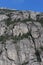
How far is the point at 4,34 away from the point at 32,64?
42.8ft

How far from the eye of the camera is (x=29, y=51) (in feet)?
180

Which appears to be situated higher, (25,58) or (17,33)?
(17,33)

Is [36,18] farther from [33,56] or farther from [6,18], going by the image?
[33,56]

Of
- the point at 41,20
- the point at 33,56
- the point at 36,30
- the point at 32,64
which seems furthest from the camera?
the point at 41,20

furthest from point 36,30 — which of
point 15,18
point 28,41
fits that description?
point 15,18

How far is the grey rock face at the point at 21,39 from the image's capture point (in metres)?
53.7

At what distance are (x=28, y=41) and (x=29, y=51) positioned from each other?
2976mm

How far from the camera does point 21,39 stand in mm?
57844

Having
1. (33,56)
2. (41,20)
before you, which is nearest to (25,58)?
(33,56)

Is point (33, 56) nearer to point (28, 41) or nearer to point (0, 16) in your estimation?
point (28, 41)

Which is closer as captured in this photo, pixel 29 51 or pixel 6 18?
pixel 29 51

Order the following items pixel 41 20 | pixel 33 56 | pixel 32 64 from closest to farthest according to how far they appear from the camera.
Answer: pixel 32 64 < pixel 33 56 < pixel 41 20

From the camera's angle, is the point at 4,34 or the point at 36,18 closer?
the point at 4,34

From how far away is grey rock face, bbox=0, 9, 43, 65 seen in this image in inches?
2114
